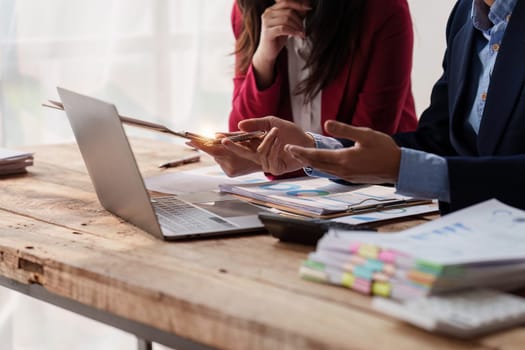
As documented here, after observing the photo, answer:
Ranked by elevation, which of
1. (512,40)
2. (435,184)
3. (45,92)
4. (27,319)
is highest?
(512,40)

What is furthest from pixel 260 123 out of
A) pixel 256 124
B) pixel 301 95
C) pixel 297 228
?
pixel 301 95

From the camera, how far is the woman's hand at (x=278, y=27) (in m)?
2.00

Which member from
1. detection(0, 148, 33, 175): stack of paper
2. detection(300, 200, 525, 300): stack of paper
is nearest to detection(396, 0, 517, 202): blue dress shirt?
detection(300, 200, 525, 300): stack of paper

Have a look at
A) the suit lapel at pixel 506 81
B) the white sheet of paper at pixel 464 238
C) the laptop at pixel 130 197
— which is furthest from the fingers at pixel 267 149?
the white sheet of paper at pixel 464 238

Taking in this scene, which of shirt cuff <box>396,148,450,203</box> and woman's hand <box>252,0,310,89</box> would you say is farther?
woman's hand <box>252,0,310,89</box>

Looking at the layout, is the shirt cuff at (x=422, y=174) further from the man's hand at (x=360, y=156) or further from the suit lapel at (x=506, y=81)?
the suit lapel at (x=506, y=81)

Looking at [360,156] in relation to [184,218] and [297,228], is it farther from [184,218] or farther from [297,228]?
[184,218]

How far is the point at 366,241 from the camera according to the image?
0.95 metres

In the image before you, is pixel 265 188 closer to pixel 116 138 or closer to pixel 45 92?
pixel 116 138

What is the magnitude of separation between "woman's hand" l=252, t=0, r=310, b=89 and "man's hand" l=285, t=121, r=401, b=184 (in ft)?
2.74

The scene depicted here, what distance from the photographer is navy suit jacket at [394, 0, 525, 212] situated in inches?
49.4

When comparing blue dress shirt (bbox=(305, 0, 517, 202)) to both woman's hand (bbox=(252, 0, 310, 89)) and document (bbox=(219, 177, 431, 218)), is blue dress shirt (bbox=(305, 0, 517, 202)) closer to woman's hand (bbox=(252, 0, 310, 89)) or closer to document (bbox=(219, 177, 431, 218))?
document (bbox=(219, 177, 431, 218))

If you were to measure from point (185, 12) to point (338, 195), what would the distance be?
1.96m

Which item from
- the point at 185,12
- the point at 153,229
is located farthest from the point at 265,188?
the point at 185,12
